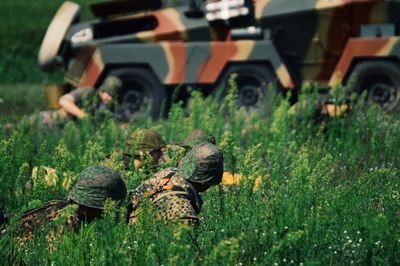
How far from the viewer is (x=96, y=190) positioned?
22.5ft

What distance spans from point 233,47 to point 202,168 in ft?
21.9

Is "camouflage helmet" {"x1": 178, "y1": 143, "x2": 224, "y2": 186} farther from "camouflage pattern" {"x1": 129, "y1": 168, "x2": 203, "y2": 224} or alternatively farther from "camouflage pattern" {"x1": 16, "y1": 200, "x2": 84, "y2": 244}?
"camouflage pattern" {"x1": 16, "y1": 200, "x2": 84, "y2": 244}

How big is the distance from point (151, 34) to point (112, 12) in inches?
23.4

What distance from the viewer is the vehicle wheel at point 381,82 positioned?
1347 cm

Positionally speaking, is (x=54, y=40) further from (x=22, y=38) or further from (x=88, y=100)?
(x=22, y=38)

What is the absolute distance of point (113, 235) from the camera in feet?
19.9

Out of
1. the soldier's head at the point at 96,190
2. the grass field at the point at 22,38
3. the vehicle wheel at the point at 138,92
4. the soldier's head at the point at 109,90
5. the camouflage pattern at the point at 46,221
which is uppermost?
the soldier's head at the point at 96,190

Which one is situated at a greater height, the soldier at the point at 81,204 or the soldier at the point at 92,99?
the soldier at the point at 81,204

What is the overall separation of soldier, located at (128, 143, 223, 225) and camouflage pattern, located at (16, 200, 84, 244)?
1.17ft

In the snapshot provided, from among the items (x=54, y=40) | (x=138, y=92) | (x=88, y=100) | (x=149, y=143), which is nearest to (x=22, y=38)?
(x=54, y=40)

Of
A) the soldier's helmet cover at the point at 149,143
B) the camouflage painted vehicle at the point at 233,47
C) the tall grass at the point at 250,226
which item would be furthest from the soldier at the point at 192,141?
the camouflage painted vehicle at the point at 233,47

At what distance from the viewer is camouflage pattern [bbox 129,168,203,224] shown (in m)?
6.80

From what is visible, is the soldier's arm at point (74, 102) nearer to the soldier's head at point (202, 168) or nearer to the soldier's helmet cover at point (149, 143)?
the soldier's helmet cover at point (149, 143)

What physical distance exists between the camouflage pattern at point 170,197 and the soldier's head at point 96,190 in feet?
0.61
